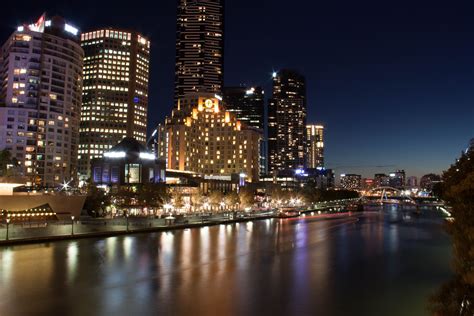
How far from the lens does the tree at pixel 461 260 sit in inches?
409

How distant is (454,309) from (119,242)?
37.2m

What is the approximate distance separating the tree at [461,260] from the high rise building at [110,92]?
175398mm

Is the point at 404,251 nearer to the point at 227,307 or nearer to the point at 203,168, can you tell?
the point at 227,307

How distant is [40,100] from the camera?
411 ft

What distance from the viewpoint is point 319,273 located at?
29.8m

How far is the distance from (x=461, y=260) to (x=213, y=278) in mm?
16983

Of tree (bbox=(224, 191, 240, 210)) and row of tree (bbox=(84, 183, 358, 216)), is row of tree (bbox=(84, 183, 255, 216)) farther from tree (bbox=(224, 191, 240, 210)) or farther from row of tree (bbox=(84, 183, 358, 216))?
tree (bbox=(224, 191, 240, 210))

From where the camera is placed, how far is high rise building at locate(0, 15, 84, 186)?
4779 inches

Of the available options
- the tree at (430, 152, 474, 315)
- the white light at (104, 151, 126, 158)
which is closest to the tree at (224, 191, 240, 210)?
the white light at (104, 151, 126, 158)

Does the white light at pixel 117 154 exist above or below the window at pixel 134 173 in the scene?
above

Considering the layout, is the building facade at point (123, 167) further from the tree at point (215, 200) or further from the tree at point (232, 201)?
the tree at point (232, 201)

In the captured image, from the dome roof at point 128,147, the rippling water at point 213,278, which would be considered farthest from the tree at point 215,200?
the rippling water at point 213,278

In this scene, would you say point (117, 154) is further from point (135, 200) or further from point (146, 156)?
point (135, 200)

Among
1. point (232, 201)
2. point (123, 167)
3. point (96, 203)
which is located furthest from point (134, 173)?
point (96, 203)
